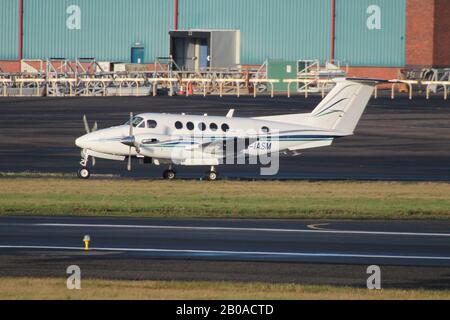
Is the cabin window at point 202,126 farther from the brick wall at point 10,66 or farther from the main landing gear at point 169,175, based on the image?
the brick wall at point 10,66

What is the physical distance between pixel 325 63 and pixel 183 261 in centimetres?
6449

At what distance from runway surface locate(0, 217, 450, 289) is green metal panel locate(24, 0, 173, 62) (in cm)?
6066

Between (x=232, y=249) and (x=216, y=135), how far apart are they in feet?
49.3

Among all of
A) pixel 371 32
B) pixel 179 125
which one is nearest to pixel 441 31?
pixel 371 32

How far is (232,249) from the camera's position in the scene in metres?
22.7

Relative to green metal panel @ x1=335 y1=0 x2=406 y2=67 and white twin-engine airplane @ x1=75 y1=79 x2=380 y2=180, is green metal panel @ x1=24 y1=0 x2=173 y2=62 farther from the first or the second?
white twin-engine airplane @ x1=75 y1=79 x2=380 y2=180

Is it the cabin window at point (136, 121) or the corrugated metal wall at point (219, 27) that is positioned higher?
the corrugated metal wall at point (219, 27)

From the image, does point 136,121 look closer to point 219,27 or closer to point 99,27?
point 219,27

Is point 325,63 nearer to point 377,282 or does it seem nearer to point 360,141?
point 360,141

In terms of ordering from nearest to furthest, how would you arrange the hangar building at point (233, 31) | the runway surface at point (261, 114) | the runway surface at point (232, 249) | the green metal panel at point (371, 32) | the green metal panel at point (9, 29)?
1. the runway surface at point (232, 249)
2. the runway surface at point (261, 114)
3. the green metal panel at point (371, 32)
4. the hangar building at point (233, 31)
5. the green metal panel at point (9, 29)

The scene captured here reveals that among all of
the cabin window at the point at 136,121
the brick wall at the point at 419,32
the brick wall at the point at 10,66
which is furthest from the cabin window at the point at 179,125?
the brick wall at the point at 10,66

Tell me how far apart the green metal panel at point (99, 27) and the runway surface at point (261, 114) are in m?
15.4

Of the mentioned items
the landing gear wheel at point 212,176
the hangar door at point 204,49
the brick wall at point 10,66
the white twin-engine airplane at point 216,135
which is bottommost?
the landing gear wheel at point 212,176

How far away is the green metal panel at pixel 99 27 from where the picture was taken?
87.3 m
